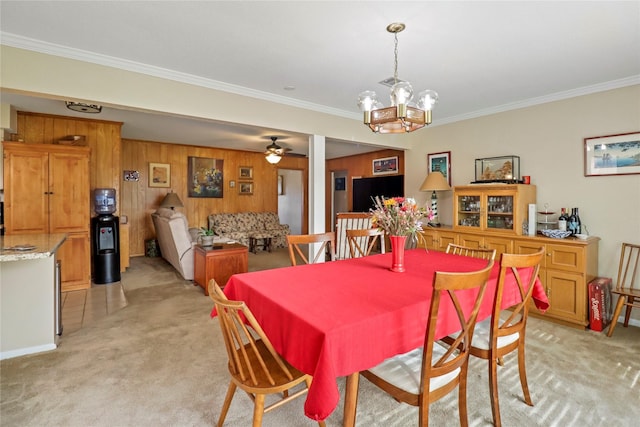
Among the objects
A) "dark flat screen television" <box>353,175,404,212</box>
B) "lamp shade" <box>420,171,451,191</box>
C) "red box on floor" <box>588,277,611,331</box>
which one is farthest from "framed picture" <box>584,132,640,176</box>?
"dark flat screen television" <box>353,175,404,212</box>

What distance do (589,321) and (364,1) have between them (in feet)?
11.7

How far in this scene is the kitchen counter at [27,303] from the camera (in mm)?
2521

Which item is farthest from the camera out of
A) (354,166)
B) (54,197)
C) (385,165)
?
(354,166)

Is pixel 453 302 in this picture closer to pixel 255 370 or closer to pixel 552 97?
pixel 255 370

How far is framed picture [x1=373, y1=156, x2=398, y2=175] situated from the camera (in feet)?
21.8

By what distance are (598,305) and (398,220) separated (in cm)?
252

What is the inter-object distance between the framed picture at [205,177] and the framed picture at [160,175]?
0.43 metres

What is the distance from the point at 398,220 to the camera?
2.08 metres

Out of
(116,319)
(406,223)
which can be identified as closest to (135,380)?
(116,319)

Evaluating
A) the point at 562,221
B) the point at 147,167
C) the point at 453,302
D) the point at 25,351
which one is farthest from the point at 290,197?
the point at 453,302

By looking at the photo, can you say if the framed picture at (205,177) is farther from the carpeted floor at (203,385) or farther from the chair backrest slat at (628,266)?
the chair backrest slat at (628,266)

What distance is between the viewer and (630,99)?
3213 millimetres

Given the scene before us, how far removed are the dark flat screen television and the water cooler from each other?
4.13 m

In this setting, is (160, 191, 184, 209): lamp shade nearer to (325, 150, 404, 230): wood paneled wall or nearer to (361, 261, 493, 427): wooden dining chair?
(325, 150, 404, 230): wood paneled wall
